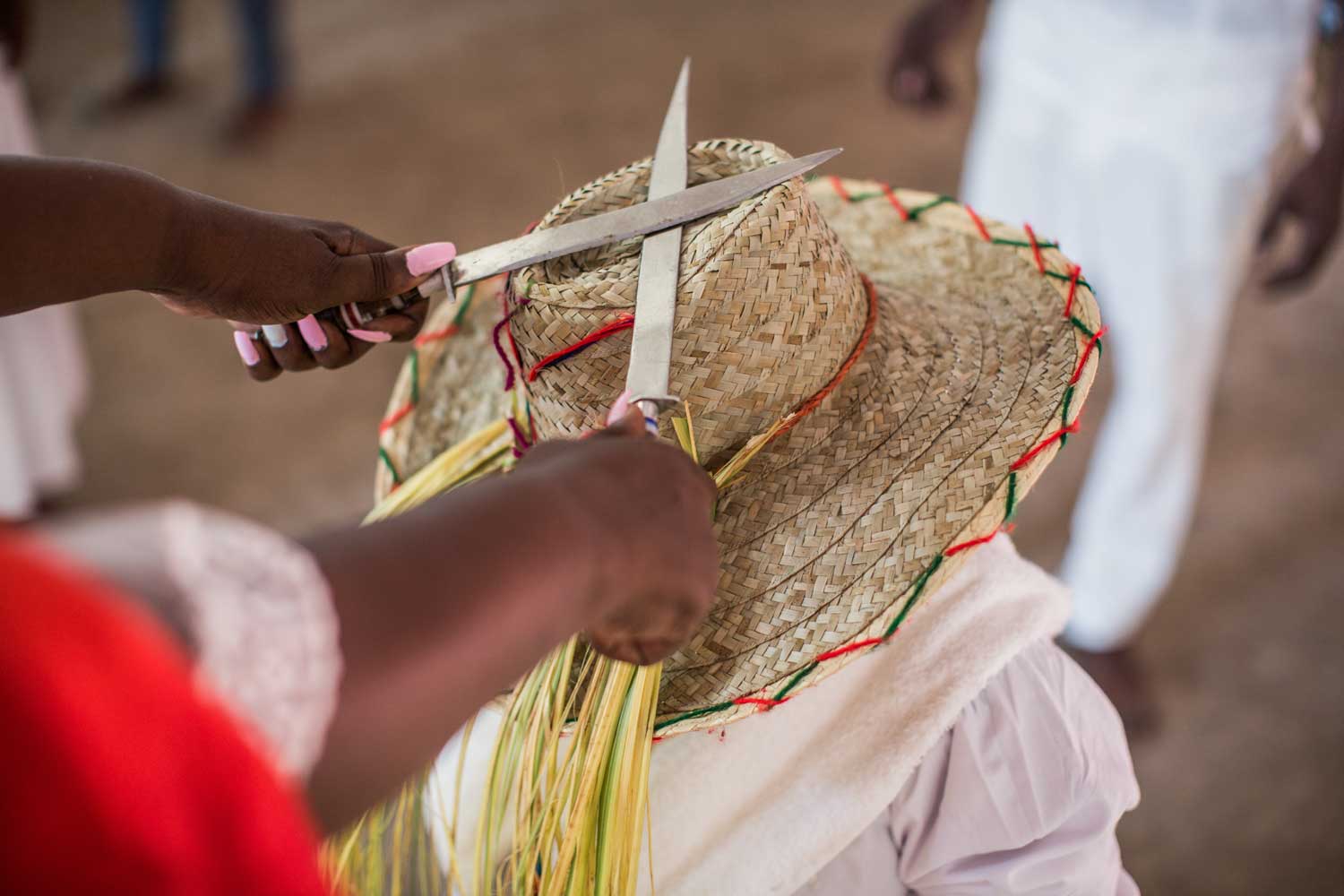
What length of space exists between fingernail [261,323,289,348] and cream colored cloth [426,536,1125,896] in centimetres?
43

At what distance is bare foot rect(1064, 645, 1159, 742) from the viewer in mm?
1799

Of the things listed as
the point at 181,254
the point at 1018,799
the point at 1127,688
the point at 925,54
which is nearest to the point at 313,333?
the point at 181,254

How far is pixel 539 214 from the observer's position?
2809 millimetres

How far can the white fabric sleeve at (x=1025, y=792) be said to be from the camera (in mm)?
782

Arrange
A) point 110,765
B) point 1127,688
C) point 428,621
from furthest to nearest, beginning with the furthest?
point 1127,688 < point 428,621 < point 110,765

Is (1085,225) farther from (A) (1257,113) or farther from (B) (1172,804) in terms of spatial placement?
(B) (1172,804)

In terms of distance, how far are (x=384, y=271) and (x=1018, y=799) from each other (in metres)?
0.60

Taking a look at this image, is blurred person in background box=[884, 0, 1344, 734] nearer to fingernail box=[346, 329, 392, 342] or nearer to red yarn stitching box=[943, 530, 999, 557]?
red yarn stitching box=[943, 530, 999, 557]

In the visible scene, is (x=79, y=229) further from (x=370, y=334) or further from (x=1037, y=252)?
(x=1037, y=252)

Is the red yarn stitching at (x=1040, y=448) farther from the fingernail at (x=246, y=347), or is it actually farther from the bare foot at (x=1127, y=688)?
the bare foot at (x=1127, y=688)

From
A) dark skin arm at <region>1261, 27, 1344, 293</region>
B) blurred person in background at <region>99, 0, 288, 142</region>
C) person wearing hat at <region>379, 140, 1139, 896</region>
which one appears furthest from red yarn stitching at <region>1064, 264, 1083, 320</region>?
blurred person in background at <region>99, 0, 288, 142</region>

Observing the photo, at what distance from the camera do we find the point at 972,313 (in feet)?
3.04

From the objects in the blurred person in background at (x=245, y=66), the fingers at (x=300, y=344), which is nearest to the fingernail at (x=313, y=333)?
the fingers at (x=300, y=344)

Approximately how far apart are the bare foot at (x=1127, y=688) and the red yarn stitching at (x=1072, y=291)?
3.57 ft
